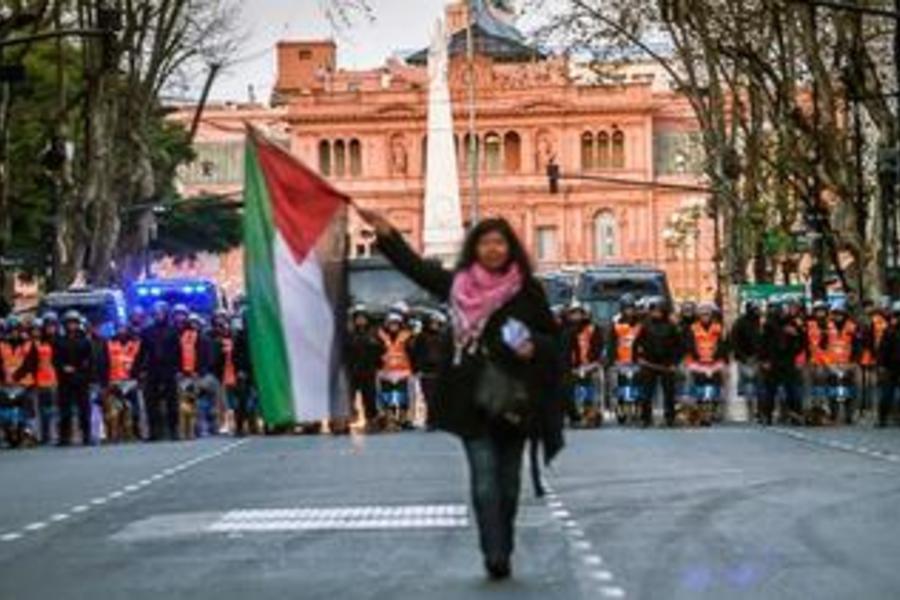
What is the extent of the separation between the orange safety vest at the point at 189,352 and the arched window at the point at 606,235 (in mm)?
112954

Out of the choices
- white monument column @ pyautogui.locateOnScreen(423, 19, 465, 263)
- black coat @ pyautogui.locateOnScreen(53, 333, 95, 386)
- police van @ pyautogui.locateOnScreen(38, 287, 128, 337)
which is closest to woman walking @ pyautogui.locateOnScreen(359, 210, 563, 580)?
black coat @ pyautogui.locateOnScreen(53, 333, 95, 386)

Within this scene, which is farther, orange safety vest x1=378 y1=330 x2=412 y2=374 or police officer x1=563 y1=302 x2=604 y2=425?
police officer x1=563 y1=302 x2=604 y2=425

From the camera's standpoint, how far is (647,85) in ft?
493

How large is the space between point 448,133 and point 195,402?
57.8 metres

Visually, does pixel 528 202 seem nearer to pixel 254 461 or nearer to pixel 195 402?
pixel 195 402

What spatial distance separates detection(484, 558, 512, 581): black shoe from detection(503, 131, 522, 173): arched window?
5507 inches

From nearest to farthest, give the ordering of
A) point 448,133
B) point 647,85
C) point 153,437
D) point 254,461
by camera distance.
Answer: point 254,461, point 153,437, point 448,133, point 647,85

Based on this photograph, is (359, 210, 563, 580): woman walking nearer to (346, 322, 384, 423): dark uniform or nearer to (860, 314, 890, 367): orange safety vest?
(346, 322, 384, 423): dark uniform

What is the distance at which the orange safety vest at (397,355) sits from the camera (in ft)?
132

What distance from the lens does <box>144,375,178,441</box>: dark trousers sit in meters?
39.0

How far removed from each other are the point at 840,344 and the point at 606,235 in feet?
369

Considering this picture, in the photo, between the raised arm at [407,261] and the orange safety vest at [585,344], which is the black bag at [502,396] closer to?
the raised arm at [407,261]

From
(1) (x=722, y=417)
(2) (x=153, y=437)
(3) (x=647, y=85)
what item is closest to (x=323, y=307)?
(2) (x=153, y=437)

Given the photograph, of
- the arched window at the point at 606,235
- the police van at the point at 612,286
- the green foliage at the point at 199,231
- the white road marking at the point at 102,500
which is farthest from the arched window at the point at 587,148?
the white road marking at the point at 102,500
